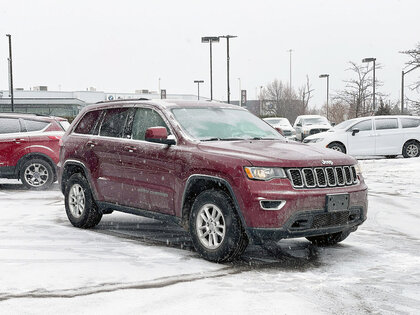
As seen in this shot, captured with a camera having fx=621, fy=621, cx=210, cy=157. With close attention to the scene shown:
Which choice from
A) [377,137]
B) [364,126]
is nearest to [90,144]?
[364,126]

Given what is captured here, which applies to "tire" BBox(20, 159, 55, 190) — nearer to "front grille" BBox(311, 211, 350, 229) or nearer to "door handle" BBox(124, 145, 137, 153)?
"door handle" BBox(124, 145, 137, 153)

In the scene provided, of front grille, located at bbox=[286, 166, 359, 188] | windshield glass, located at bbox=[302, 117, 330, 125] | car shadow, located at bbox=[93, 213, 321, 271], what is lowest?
car shadow, located at bbox=[93, 213, 321, 271]

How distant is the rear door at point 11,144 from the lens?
1337 centimetres

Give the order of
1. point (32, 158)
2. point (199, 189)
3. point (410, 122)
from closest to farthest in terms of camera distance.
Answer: point (199, 189)
point (32, 158)
point (410, 122)

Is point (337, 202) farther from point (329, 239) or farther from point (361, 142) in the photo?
point (361, 142)

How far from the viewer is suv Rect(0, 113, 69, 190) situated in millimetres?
13414

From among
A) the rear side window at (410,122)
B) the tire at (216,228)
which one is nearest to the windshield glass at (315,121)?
the rear side window at (410,122)

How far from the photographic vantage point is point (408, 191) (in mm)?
12961

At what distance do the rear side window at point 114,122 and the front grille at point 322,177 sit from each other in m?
2.64

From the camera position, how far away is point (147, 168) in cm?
714

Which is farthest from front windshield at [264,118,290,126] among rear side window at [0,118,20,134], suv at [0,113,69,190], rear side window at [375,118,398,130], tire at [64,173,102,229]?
tire at [64,173,102,229]

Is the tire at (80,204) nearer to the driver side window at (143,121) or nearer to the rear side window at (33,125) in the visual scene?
the driver side window at (143,121)

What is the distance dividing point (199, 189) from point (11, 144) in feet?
26.2

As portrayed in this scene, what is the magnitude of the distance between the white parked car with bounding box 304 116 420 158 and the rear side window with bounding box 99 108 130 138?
1417 cm
